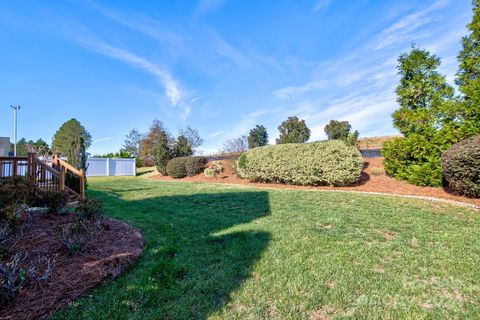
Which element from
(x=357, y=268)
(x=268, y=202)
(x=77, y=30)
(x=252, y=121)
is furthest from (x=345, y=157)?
Result: (x=252, y=121)

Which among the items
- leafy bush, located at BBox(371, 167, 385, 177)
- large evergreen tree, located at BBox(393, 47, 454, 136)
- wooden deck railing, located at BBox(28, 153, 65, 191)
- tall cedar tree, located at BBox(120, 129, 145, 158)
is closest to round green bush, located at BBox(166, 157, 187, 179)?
wooden deck railing, located at BBox(28, 153, 65, 191)

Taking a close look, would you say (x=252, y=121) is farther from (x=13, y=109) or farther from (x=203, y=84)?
(x=13, y=109)

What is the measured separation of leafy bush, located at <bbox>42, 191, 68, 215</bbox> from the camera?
4383 mm

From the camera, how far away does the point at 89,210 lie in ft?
12.1

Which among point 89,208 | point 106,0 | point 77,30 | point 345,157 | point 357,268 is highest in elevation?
point 106,0

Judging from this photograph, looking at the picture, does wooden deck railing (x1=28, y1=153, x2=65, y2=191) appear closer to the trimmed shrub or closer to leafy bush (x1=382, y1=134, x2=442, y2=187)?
the trimmed shrub

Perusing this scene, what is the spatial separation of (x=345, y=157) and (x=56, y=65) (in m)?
11.5

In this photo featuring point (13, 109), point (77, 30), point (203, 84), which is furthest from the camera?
point (13, 109)

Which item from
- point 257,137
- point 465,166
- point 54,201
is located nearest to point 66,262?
point 54,201

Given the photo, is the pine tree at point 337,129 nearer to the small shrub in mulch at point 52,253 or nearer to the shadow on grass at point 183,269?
the shadow on grass at point 183,269

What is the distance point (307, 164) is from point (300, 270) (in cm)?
788

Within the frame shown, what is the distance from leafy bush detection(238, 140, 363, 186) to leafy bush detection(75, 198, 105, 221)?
8273 millimetres

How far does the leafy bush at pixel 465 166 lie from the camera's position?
5961 mm

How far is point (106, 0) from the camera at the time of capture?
6.98 meters
